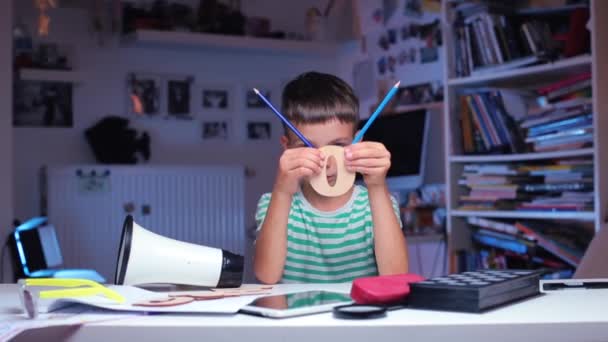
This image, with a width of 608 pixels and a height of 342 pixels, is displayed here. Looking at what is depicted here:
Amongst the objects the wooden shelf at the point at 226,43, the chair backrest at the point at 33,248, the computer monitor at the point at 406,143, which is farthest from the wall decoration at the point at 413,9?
the chair backrest at the point at 33,248

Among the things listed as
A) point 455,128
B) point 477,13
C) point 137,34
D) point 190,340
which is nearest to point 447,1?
point 477,13

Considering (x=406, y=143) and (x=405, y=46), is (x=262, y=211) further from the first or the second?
(x=405, y=46)

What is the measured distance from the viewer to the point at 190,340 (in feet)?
2.06

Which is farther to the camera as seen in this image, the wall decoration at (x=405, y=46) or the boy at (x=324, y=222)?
the wall decoration at (x=405, y=46)

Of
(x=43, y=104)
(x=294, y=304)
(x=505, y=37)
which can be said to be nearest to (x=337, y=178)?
(x=294, y=304)

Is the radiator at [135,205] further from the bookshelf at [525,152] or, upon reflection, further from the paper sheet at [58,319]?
the paper sheet at [58,319]

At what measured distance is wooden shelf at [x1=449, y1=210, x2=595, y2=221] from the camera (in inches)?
98.3

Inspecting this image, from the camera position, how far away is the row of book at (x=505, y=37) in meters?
2.66

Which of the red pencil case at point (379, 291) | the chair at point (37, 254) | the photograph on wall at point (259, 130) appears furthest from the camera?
the photograph on wall at point (259, 130)

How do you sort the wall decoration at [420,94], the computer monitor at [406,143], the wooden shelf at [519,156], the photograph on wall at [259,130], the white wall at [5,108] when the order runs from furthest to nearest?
the photograph on wall at [259,130]
the wall decoration at [420,94]
the computer monitor at [406,143]
the white wall at [5,108]
the wooden shelf at [519,156]

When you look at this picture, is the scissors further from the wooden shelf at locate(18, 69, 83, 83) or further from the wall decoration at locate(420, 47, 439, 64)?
the wooden shelf at locate(18, 69, 83, 83)

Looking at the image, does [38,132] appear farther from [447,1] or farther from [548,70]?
[548,70]

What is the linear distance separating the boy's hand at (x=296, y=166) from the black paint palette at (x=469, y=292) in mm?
321

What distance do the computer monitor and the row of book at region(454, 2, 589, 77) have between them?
560mm
